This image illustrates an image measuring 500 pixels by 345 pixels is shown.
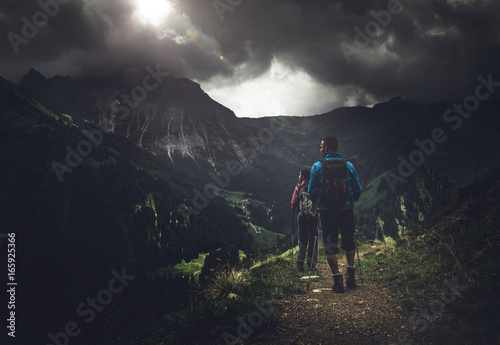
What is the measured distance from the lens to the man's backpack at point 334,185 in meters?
6.89

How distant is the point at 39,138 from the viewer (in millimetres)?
190000

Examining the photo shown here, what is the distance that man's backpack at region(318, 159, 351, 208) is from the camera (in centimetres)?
689

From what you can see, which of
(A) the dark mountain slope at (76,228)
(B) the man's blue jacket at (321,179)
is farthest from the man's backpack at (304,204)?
(A) the dark mountain slope at (76,228)

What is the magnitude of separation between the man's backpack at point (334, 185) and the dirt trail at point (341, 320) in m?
2.40

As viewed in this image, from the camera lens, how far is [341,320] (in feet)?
15.8

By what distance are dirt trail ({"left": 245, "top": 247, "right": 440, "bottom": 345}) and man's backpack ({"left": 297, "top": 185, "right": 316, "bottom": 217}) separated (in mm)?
3577

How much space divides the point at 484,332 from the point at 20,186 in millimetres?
222575

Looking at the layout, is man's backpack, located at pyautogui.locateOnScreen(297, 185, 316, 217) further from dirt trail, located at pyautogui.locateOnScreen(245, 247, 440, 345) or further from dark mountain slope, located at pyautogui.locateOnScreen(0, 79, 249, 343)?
dark mountain slope, located at pyautogui.locateOnScreen(0, 79, 249, 343)

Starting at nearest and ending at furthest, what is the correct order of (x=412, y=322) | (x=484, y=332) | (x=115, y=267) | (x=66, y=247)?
(x=484, y=332) < (x=412, y=322) < (x=115, y=267) < (x=66, y=247)

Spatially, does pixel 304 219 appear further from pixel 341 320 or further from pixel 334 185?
pixel 341 320

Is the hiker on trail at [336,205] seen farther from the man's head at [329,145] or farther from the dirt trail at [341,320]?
the dirt trail at [341,320]

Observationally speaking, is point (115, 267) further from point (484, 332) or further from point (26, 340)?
point (484, 332)

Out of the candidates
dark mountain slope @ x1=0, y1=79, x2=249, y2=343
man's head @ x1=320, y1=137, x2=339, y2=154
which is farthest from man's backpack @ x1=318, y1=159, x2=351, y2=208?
dark mountain slope @ x1=0, y1=79, x2=249, y2=343

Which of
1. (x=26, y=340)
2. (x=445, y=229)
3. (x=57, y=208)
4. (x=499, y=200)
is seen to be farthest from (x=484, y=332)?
(x=57, y=208)
